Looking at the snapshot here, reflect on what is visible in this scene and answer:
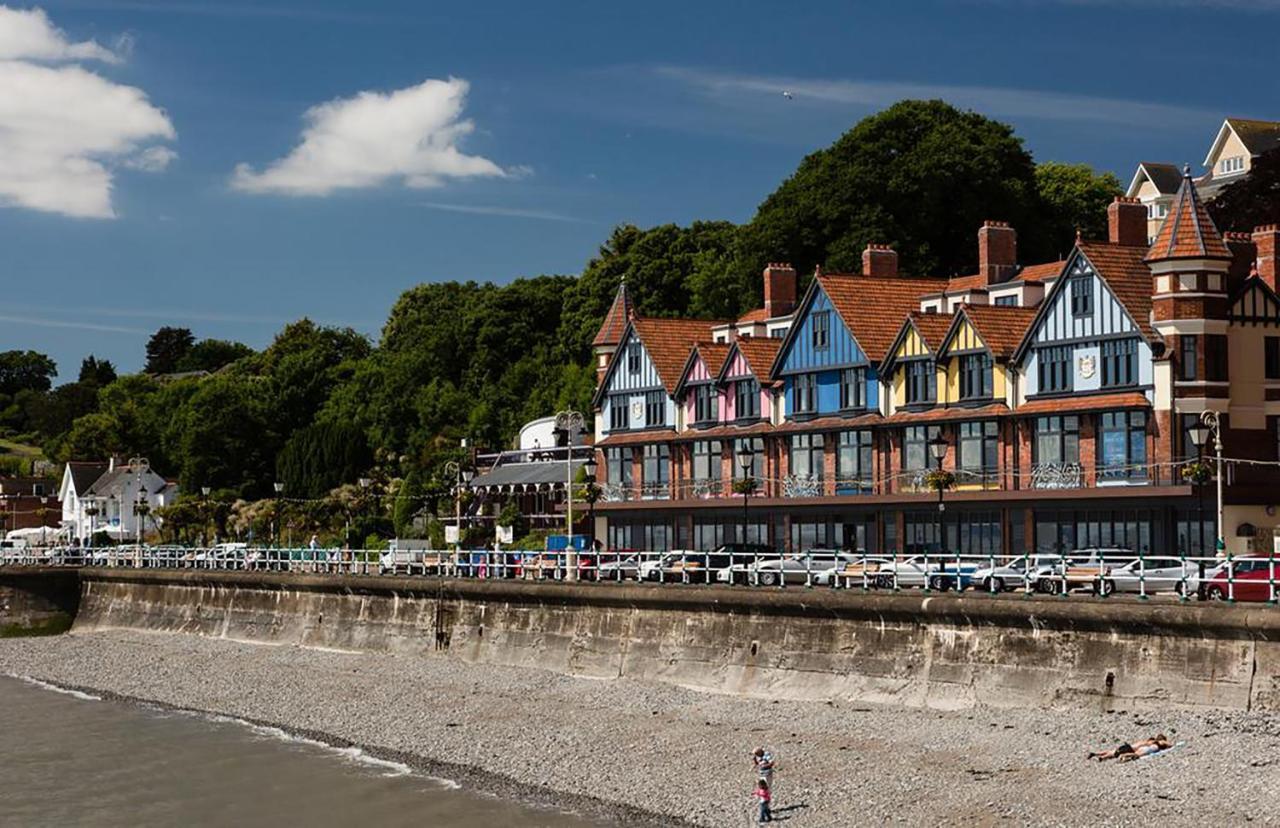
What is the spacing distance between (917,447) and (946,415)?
182 centimetres

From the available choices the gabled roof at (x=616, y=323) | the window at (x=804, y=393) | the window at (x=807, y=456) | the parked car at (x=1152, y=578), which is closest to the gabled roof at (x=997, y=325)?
the window at (x=804, y=393)

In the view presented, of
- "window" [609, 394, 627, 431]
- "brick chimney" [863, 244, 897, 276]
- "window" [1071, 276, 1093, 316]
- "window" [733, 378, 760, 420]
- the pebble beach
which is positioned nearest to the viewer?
the pebble beach

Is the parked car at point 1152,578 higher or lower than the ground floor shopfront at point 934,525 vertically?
lower

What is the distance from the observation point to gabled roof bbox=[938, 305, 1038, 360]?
53.5 meters

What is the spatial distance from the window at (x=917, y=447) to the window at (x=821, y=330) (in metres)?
5.08

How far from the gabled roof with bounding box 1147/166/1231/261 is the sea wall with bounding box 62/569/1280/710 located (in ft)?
57.7

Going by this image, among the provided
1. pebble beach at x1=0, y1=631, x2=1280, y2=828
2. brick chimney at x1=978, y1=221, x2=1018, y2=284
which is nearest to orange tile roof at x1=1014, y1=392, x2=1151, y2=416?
brick chimney at x1=978, y1=221, x2=1018, y2=284

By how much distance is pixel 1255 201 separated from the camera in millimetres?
71250

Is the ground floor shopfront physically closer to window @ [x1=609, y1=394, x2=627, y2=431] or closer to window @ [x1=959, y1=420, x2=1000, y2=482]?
window @ [x1=959, y1=420, x2=1000, y2=482]

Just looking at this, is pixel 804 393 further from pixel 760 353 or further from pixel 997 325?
pixel 997 325

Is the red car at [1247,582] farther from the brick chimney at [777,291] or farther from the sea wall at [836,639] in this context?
the brick chimney at [777,291]

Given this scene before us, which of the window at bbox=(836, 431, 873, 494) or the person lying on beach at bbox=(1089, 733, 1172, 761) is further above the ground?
the window at bbox=(836, 431, 873, 494)

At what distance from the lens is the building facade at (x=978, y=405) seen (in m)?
48.3

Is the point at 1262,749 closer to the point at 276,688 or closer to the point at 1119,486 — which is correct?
the point at 1119,486
